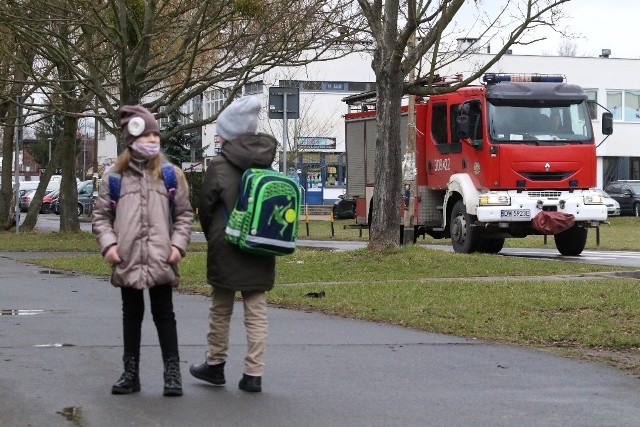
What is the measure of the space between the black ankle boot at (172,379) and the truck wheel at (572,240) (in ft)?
53.8

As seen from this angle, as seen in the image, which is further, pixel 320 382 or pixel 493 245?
→ pixel 493 245

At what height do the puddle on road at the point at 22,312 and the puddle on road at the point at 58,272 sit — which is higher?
the puddle on road at the point at 22,312

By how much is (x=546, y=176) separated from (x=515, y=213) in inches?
35.7

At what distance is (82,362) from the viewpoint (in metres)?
8.59

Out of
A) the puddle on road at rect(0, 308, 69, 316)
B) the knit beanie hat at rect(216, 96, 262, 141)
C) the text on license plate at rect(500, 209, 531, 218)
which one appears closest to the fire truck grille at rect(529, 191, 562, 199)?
the text on license plate at rect(500, 209, 531, 218)

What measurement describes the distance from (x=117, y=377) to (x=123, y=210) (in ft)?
4.33

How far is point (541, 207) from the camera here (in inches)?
847

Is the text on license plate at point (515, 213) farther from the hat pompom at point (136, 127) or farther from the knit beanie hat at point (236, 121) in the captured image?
the hat pompom at point (136, 127)

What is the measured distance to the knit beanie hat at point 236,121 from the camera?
25.2 feet

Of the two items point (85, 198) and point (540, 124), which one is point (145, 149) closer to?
point (540, 124)

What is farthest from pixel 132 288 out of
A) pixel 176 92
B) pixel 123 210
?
pixel 176 92

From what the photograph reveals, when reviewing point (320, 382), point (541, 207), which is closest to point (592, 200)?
point (541, 207)

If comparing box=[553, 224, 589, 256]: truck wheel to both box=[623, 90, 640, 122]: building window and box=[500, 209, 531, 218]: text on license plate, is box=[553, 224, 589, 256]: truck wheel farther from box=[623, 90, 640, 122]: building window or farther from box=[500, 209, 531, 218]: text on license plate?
box=[623, 90, 640, 122]: building window

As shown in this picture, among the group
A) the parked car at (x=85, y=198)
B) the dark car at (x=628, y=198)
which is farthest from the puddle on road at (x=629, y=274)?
the parked car at (x=85, y=198)
